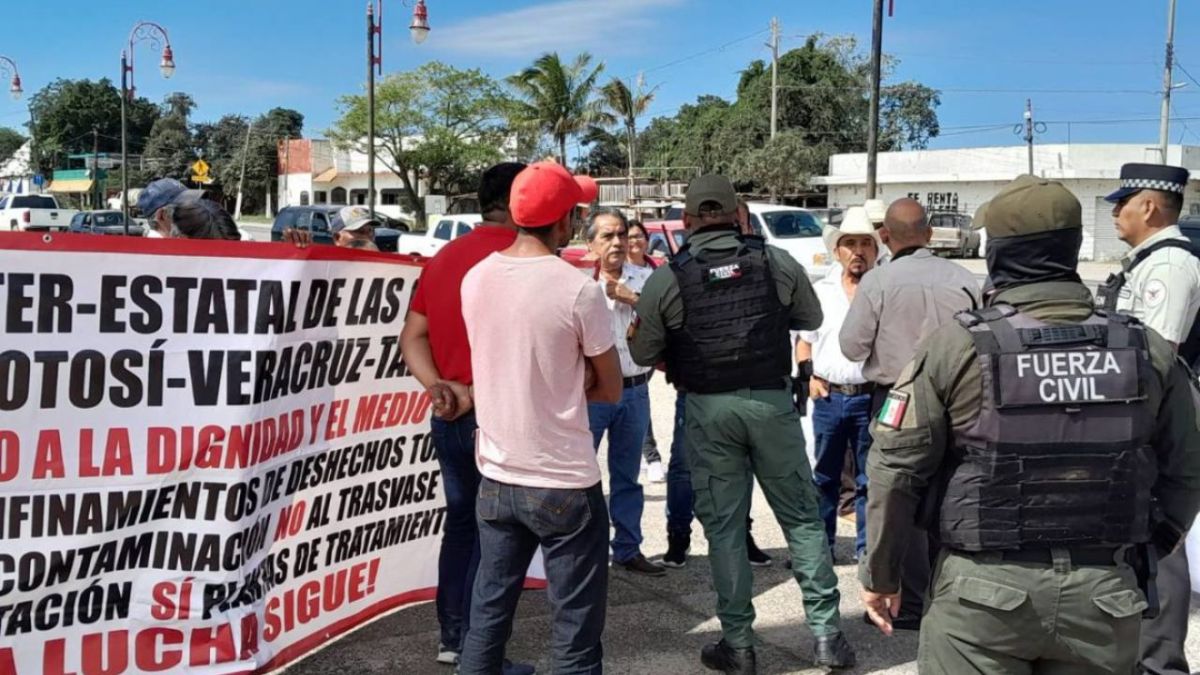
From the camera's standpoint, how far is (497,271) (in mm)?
2996

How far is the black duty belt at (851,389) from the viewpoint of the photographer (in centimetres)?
488

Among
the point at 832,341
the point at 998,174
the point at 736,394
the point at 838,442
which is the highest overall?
the point at 998,174

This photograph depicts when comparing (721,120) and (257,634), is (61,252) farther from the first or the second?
(721,120)

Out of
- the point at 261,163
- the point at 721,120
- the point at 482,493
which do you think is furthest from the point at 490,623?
the point at 261,163

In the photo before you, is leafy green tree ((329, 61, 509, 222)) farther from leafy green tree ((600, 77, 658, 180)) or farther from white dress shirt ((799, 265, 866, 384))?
white dress shirt ((799, 265, 866, 384))

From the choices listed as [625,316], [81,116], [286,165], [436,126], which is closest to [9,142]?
[81,116]

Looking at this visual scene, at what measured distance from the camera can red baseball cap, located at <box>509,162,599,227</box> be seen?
9.81ft

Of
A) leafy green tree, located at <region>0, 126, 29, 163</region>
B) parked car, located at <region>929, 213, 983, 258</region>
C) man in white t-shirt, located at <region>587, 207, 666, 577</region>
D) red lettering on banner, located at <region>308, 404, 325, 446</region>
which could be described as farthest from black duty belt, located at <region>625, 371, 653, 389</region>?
leafy green tree, located at <region>0, 126, 29, 163</region>

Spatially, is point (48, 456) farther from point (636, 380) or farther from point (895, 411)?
point (636, 380)

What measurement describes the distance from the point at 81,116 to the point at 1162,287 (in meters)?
110

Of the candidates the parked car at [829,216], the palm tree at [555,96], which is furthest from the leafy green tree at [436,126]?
the parked car at [829,216]

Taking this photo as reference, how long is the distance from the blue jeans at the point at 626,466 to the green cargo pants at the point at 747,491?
3.35 ft

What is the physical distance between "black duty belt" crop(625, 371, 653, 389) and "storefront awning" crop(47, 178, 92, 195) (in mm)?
79585

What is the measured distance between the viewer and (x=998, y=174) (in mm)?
41219
